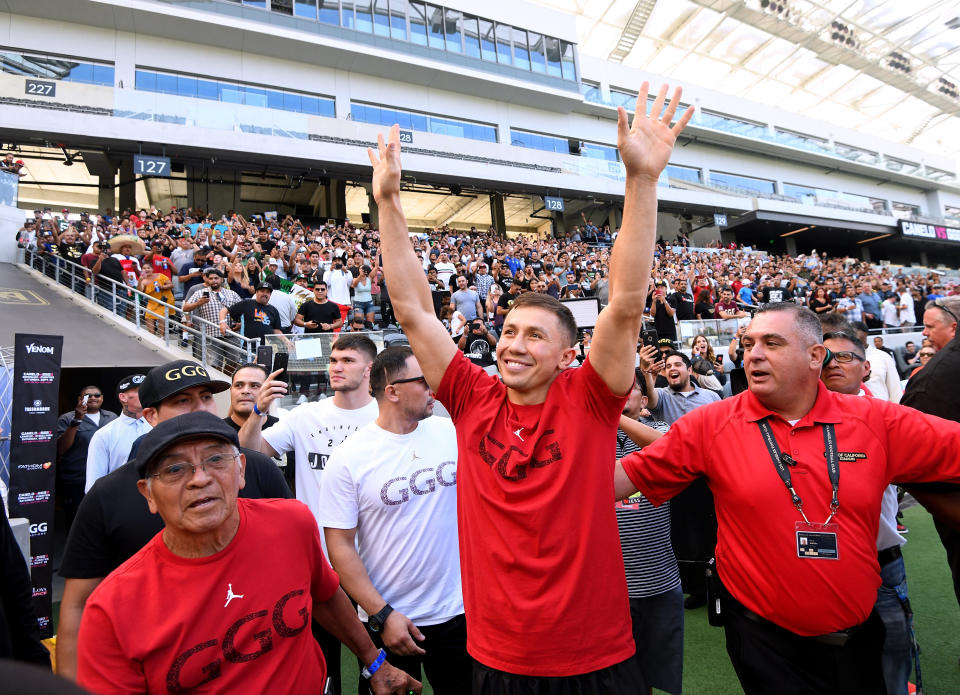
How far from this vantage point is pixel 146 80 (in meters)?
21.2

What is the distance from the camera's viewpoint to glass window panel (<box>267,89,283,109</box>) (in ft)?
76.3

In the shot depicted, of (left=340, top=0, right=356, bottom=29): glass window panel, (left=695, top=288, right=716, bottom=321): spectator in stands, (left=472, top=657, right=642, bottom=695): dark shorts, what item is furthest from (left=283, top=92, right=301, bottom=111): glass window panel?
(left=472, top=657, right=642, bottom=695): dark shorts

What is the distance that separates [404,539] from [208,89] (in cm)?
2498

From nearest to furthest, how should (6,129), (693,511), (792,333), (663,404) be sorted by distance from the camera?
(792,333) → (693,511) → (663,404) → (6,129)

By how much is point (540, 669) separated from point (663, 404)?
3.59 meters

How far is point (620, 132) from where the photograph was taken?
5.68 feet

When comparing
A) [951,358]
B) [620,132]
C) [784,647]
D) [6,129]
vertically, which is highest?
[6,129]

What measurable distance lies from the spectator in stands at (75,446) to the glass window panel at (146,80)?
19.5 m

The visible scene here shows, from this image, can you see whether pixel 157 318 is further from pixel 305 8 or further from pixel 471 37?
pixel 471 37

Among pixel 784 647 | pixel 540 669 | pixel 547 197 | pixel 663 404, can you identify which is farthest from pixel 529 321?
pixel 547 197

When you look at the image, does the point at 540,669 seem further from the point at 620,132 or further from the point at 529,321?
the point at 620,132

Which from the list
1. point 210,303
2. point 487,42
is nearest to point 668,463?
point 210,303

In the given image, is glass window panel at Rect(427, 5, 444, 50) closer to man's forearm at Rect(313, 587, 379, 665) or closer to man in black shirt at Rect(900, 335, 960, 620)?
man in black shirt at Rect(900, 335, 960, 620)

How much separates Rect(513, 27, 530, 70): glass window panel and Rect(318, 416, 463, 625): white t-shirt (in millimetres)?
29994
